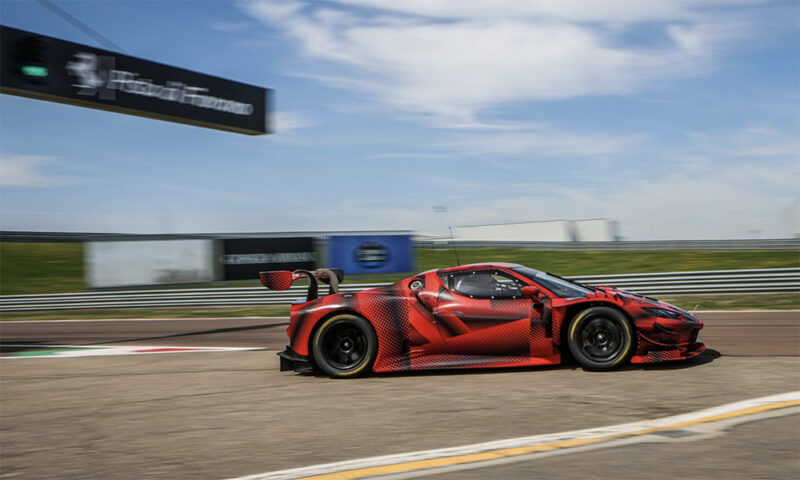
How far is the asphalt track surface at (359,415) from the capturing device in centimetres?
396

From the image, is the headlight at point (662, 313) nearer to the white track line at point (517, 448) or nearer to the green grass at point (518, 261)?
the white track line at point (517, 448)

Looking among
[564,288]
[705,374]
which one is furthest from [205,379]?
[705,374]

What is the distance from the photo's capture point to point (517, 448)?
13.8 ft

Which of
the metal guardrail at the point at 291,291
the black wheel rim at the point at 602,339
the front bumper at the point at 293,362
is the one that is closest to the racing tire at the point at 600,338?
the black wheel rim at the point at 602,339

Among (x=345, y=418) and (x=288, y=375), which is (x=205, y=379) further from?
(x=345, y=418)

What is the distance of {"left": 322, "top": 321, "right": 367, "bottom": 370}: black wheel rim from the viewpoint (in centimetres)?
739

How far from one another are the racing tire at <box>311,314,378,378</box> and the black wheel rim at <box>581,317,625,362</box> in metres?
2.10

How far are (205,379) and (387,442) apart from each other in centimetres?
361

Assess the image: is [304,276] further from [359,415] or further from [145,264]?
[145,264]

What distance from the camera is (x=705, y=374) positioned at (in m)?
6.48

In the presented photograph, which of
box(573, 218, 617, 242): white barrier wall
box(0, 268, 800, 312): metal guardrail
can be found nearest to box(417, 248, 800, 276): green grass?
box(573, 218, 617, 242): white barrier wall

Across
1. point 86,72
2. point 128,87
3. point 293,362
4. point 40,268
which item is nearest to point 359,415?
point 293,362

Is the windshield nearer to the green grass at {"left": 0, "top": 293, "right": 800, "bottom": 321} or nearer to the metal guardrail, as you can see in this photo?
the green grass at {"left": 0, "top": 293, "right": 800, "bottom": 321}

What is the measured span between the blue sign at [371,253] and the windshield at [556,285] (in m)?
18.8
